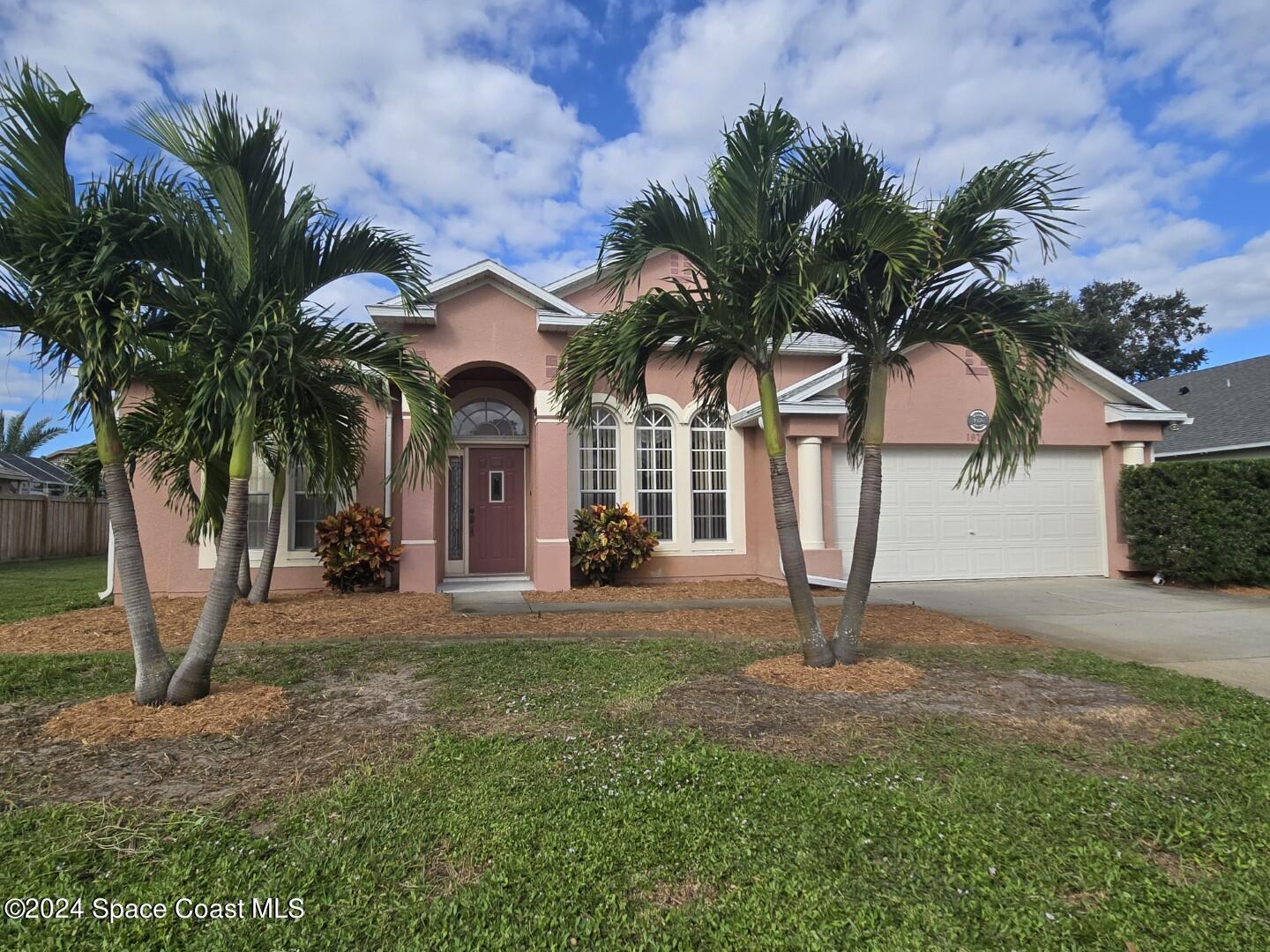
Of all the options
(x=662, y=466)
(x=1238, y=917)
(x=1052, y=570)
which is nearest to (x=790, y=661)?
(x=1238, y=917)

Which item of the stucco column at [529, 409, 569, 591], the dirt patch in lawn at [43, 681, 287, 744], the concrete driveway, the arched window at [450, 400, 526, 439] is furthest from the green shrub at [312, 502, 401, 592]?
the concrete driveway

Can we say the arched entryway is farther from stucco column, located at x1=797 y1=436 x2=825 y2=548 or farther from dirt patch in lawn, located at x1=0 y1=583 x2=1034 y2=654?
stucco column, located at x1=797 y1=436 x2=825 y2=548

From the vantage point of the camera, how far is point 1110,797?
3797 millimetres

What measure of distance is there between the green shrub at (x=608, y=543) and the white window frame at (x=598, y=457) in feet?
1.95

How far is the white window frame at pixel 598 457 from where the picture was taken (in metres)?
12.2

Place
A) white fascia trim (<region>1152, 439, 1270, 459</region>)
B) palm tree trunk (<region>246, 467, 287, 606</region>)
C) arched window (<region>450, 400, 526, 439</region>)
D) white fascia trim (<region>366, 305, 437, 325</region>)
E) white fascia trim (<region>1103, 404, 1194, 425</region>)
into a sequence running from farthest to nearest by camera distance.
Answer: white fascia trim (<region>1152, 439, 1270, 459</region>), white fascia trim (<region>1103, 404, 1194, 425</region>), arched window (<region>450, 400, 526, 439</region>), white fascia trim (<region>366, 305, 437, 325</region>), palm tree trunk (<region>246, 467, 287, 606</region>)

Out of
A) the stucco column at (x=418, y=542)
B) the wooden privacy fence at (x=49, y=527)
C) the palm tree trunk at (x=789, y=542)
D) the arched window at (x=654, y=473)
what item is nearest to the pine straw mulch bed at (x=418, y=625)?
the stucco column at (x=418, y=542)

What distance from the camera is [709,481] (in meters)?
12.6

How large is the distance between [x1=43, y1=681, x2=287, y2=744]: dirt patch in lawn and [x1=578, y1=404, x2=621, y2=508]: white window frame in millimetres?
7221

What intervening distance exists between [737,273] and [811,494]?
653cm

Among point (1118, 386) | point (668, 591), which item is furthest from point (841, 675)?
point (1118, 386)

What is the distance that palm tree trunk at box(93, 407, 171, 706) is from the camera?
16.0 feet

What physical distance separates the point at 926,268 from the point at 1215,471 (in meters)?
9.64

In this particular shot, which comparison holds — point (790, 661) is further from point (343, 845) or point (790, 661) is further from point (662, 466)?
point (662, 466)
